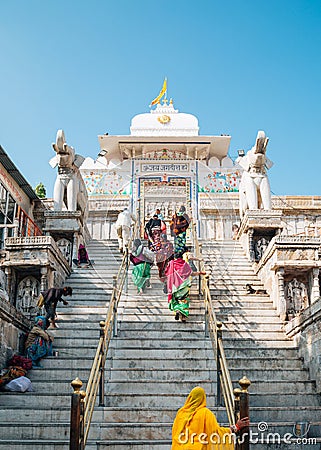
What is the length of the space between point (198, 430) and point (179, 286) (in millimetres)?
4973

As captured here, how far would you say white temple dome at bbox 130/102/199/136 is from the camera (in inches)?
906

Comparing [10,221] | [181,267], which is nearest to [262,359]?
[181,267]

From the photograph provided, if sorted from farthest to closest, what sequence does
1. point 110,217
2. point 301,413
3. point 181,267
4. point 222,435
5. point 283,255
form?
point 110,217
point 283,255
point 181,267
point 301,413
point 222,435

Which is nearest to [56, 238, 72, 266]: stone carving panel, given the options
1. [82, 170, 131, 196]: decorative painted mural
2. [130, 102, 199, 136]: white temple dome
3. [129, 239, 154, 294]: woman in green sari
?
[129, 239, 154, 294]: woman in green sari

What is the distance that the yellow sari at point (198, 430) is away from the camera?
4602mm

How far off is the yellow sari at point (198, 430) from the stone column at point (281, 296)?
5.76 meters

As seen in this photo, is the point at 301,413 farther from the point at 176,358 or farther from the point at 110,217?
the point at 110,217

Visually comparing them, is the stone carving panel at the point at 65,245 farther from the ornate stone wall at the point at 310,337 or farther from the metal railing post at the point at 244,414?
the metal railing post at the point at 244,414

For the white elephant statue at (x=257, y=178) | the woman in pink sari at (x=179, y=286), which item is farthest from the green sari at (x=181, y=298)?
the white elephant statue at (x=257, y=178)

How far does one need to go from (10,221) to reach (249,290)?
904 cm

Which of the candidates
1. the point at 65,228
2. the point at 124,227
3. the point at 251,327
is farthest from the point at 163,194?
the point at 251,327

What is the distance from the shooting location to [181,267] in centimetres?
977

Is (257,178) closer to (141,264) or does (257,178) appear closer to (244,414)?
(141,264)

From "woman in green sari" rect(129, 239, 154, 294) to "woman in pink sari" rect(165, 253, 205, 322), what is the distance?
50.1 inches
